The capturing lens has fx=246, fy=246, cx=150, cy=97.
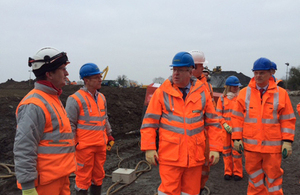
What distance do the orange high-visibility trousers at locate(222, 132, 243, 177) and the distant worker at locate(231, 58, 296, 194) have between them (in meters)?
1.33

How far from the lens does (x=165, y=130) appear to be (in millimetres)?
2920

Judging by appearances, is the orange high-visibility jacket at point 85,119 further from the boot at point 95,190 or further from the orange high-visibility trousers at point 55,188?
the orange high-visibility trousers at point 55,188

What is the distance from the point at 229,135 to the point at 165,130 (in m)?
2.82

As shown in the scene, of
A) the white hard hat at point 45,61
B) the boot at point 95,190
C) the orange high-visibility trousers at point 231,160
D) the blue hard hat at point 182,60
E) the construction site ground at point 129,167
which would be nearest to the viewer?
the white hard hat at point 45,61

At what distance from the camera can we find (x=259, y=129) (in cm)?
356

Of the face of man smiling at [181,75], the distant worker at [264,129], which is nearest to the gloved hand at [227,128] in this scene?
the distant worker at [264,129]

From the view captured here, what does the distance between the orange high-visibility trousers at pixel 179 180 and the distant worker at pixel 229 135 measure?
239 centimetres

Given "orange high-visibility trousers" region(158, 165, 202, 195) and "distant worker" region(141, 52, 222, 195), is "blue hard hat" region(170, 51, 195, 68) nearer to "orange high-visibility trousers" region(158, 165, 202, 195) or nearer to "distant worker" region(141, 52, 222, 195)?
"distant worker" region(141, 52, 222, 195)

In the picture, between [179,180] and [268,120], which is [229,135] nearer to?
[268,120]

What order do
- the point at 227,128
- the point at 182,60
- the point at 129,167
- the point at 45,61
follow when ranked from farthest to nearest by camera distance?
the point at 129,167 → the point at 227,128 → the point at 182,60 → the point at 45,61

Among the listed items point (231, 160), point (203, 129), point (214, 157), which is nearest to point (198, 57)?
point (203, 129)

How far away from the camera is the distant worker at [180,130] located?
281 centimetres

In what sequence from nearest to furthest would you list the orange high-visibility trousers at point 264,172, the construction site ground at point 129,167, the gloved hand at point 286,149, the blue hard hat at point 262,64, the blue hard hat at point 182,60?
1. the blue hard hat at point 182,60
2. the gloved hand at point 286,149
3. the orange high-visibility trousers at point 264,172
4. the blue hard hat at point 262,64
5. the construction site ground at point 129,167

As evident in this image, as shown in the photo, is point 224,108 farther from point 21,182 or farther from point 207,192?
point 21,182
